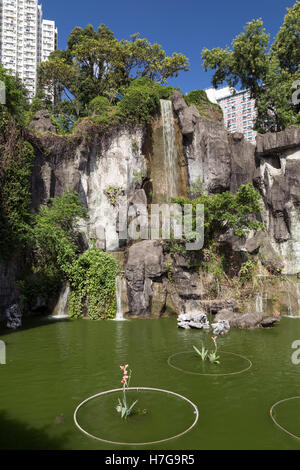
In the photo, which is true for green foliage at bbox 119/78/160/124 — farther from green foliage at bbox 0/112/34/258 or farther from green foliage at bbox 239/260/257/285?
green foliage at bbox 239/260/257/285

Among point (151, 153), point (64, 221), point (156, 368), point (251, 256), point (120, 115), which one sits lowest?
point (156, 368)

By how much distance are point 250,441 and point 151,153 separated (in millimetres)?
21855

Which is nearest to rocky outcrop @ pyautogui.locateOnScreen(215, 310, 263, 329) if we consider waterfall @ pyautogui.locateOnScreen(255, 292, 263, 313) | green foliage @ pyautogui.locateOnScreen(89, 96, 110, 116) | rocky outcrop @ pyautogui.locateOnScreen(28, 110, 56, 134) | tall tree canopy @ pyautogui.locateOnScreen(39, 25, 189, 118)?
waterfall @ pyautogui.locateOnScreen(255, 292, 263, 313)

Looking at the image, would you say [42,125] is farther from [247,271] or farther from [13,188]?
[247,271]

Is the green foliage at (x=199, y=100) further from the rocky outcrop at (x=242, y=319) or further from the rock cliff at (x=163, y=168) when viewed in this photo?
the rocky outcrop at (x=242, y=319)

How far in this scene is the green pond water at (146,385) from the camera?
553 cm

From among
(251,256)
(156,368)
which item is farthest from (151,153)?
(156,368)

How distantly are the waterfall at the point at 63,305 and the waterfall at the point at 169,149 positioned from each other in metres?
10.3

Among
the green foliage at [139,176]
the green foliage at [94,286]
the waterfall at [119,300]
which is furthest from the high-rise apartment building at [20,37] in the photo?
the waterfall at [119,300]

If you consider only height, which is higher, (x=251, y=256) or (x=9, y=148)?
(x=9, y=148)

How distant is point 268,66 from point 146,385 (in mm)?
28660

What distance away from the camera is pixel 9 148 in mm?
16781

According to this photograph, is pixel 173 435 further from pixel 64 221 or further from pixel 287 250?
pixel 287 250
